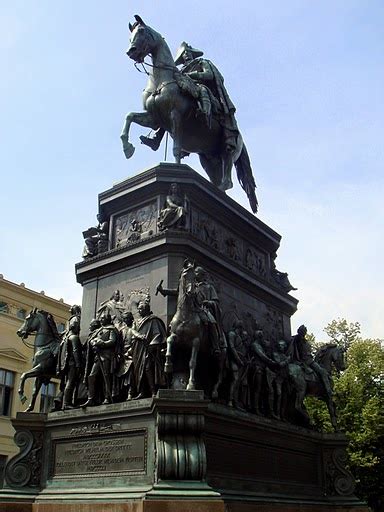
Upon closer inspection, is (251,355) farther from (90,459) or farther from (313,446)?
(90,459)

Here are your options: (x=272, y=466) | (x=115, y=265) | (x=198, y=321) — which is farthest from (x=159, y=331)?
(x=272, y=466)

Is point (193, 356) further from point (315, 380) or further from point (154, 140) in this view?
point (154, 140)

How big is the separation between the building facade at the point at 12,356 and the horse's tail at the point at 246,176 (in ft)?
72.3

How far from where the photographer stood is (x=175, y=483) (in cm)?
1112

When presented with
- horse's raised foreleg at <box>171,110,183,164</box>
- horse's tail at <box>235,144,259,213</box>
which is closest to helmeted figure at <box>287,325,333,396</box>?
horse's tail at <box>235,144,259,213</box>

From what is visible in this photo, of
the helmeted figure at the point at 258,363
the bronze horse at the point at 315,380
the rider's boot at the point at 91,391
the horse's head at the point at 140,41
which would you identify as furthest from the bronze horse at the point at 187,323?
the horse's head at the point at 140,41

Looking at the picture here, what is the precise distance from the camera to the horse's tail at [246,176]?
20031 millimetres

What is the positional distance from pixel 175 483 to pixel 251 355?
448 cm

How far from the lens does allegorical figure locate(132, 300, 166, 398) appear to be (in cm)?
1259

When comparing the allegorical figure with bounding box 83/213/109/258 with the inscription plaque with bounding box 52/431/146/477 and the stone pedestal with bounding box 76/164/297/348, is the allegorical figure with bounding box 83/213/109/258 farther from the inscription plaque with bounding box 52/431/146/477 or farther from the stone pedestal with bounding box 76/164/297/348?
the inscription plaque with bounding box 52/431/146/477

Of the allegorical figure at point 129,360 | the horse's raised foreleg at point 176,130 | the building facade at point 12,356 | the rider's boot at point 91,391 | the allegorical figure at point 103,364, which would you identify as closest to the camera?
the allegorical figure at point 129,360

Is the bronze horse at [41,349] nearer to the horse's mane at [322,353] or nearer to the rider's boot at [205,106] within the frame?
the rider's boot at [205,106]

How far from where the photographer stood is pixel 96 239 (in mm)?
16172

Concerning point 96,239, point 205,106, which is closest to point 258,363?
point 96,239
